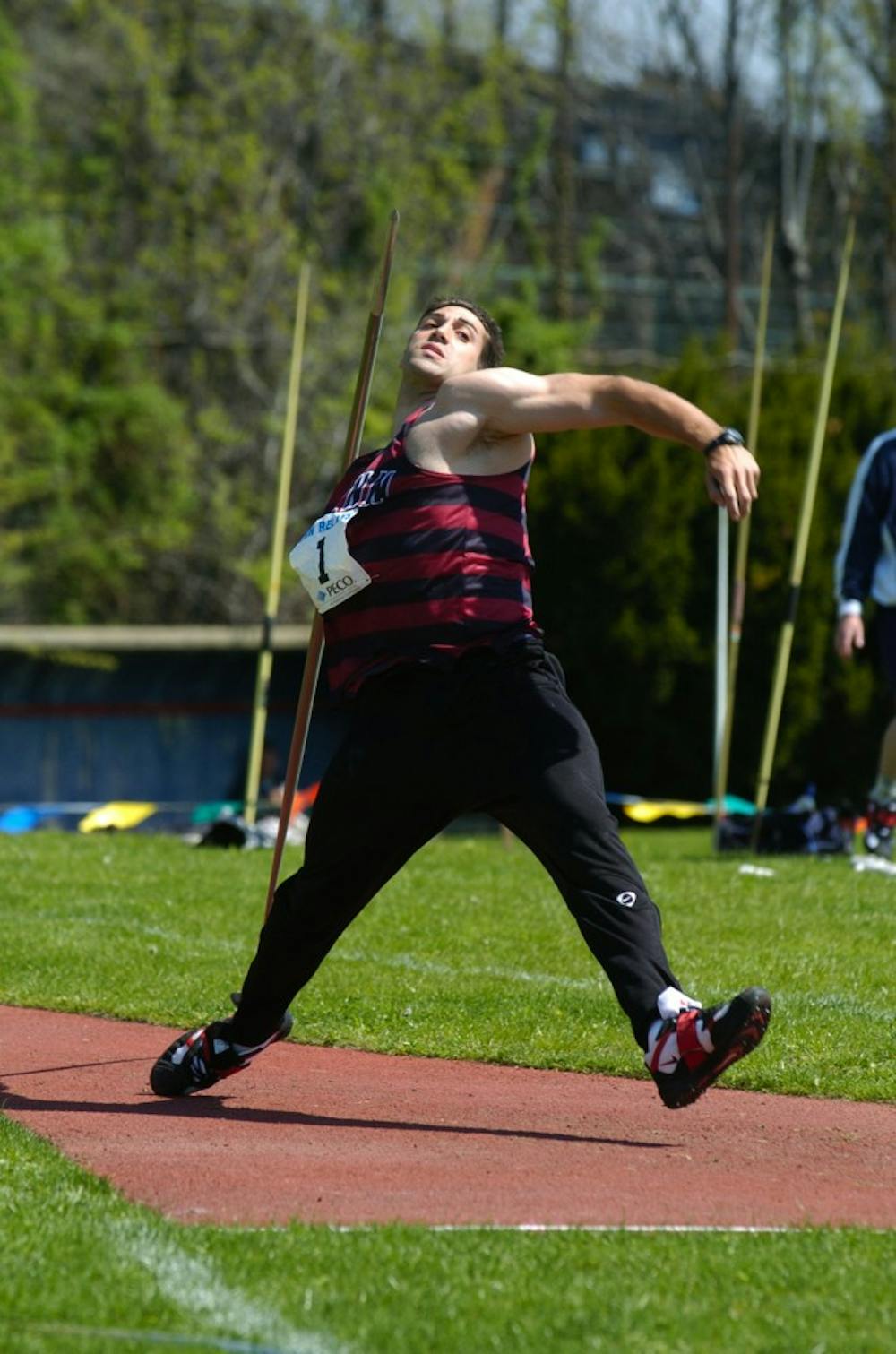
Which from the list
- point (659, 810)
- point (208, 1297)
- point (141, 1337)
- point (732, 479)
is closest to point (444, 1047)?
point (732, 479)

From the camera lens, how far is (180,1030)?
708 cm

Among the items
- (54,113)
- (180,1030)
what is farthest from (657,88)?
(180,1030)

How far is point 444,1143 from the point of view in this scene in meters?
5.29

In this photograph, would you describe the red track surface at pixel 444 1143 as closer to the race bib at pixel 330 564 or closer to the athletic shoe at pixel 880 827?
the race bib at pixel 330 564

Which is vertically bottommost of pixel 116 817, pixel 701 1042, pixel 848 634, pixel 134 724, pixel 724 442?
pixel 134 724

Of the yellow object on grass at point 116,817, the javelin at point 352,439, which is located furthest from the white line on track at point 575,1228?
the yellow object on grass at point 116,817

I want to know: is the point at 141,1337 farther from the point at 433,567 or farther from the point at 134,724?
the point at 134,724

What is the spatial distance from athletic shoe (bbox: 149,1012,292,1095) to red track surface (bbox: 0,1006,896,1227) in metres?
0.06

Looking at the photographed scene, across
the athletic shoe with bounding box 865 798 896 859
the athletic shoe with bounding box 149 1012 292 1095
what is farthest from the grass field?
the athletic shoe with bounding box 149 1012 292 1095

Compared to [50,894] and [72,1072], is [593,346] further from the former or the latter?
[72,1072]

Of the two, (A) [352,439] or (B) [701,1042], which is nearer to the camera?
(B) [701,1042]

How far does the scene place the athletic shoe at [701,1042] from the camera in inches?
201

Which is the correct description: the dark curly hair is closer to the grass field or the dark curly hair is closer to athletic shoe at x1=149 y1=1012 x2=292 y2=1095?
athletic shoe at x1=149 y1=1012 x2=292 y2=1095

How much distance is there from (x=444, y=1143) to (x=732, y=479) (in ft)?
5.96
